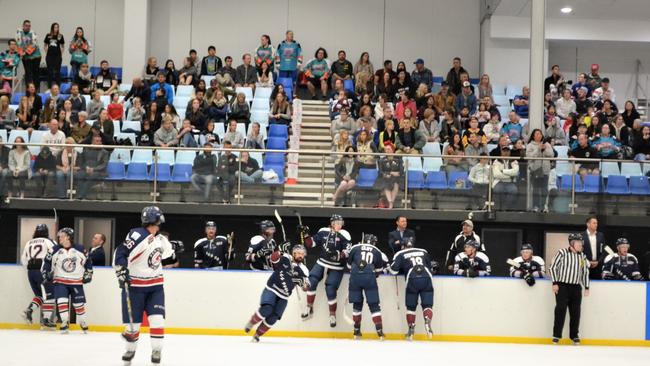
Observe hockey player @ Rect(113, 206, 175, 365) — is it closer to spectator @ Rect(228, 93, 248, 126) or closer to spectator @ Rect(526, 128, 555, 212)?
spectator @ Rect(526, 128, 555, 212)

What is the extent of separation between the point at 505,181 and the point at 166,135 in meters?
6.35

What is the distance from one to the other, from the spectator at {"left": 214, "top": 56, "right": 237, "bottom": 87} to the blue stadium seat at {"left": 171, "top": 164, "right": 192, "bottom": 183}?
4.49 metres

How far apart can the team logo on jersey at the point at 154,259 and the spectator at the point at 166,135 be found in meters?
7.85

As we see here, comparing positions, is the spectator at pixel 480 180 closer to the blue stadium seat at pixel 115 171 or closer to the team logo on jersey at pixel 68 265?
the blue stadium seat at pixel 115 171

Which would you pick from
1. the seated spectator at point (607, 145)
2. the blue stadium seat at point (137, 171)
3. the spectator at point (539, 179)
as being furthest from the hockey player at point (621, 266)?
the blue stadium seat at point (137, 171)

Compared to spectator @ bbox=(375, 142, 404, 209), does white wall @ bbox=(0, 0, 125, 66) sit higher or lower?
higher

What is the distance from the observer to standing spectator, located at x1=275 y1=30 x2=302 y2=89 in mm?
24062

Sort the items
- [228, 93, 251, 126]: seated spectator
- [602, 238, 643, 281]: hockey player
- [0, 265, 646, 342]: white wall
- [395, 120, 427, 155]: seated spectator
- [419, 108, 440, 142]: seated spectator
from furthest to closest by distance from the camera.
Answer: [228, 93, 251, 126]: seated spectator
[419, 108, 440, 142]: seated spectator
[395, 120, 427, 155]: seated spectator
[602, 238, 643, 281]: hockey player
[0, 265, 646, 342]: white wall

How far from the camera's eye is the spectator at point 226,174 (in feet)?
60.5

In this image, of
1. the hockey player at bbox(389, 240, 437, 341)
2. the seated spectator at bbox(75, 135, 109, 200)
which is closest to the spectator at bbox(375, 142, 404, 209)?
the hockey player at bbox(389, 240, 437, 341)

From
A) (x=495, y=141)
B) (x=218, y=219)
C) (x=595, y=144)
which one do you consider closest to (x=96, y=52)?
(x=218, y=219)

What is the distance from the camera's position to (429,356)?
13375 mm

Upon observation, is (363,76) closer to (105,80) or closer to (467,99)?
(467,99)

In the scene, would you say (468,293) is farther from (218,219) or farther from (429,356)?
(218,219)
